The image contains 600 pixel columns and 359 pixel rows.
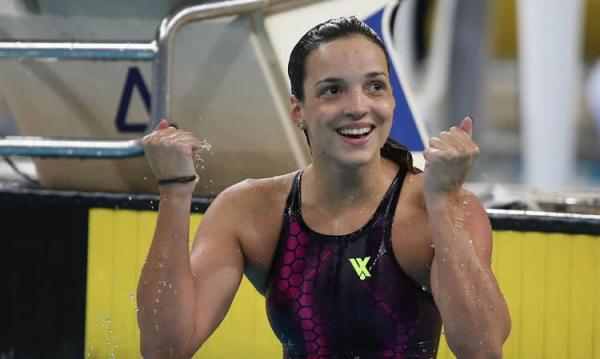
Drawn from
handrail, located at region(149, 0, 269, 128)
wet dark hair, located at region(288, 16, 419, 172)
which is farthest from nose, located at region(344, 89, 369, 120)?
handrail, located at region(149, 0, 269, 128)

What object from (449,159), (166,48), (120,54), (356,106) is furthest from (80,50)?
(449,159)

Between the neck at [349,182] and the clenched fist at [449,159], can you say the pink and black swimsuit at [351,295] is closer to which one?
the neck at [349,182]

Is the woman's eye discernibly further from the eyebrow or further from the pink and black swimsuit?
the pink and black swimsuit

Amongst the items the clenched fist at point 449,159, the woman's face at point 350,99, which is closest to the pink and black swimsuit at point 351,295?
the woman's face at point 350,99

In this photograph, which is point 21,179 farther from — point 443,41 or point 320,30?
point 443,41

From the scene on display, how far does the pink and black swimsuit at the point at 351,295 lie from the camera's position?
2.54m

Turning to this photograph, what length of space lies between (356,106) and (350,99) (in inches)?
1.0

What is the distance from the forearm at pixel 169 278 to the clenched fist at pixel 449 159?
50 cm

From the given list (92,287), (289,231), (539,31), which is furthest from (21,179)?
(539,31)

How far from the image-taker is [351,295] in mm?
2564

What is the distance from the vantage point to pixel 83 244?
12.7ft

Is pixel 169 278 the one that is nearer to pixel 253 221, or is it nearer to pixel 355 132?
pixel 253 221

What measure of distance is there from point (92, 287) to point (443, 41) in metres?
5.03

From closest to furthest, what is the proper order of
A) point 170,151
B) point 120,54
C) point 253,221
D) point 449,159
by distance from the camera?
1. point 449,159
2. point 170,151
3. point 253,221
4. point 120,54
